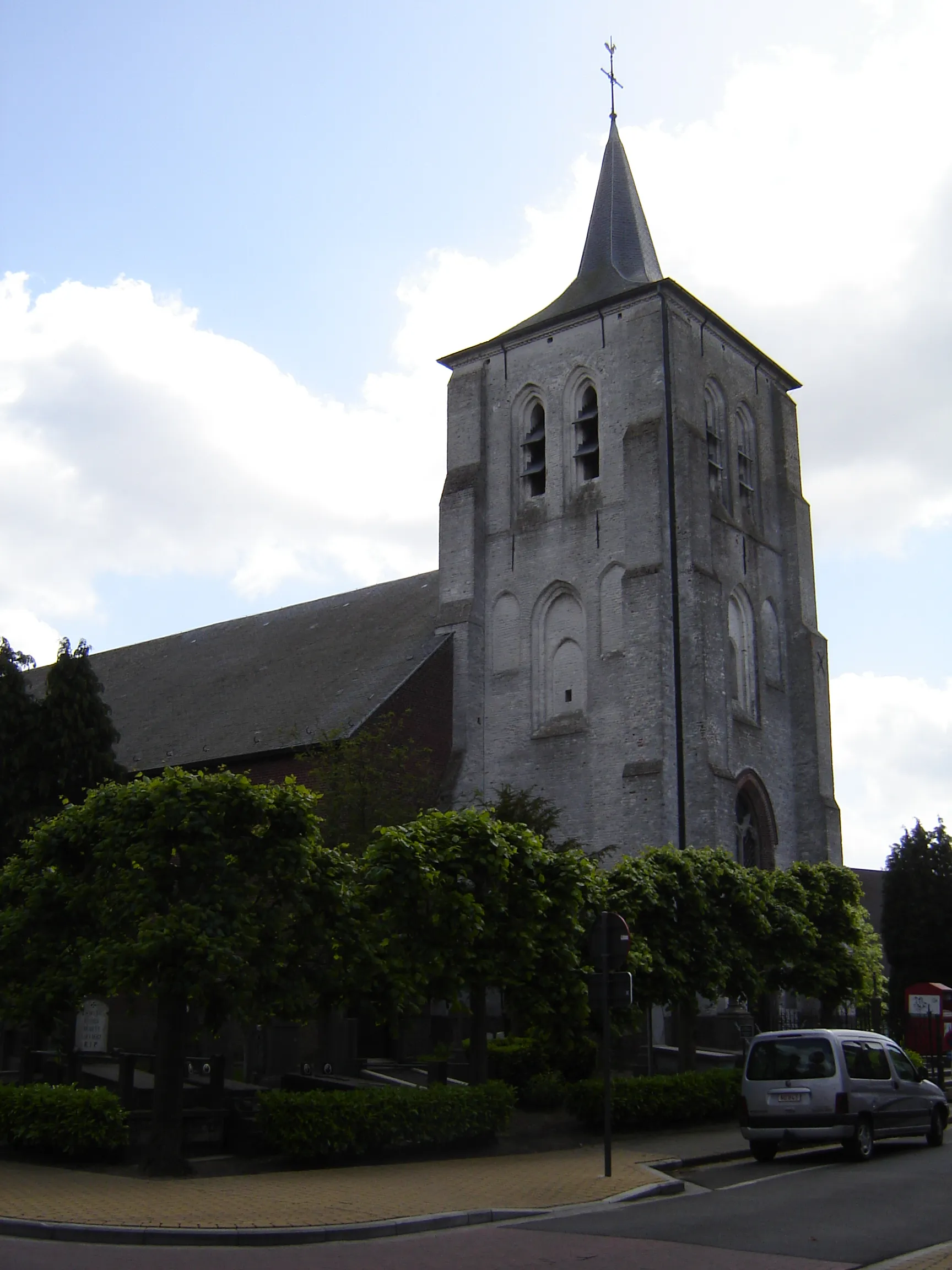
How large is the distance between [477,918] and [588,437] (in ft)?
64.2

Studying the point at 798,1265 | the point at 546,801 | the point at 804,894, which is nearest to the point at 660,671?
the point at 546,801

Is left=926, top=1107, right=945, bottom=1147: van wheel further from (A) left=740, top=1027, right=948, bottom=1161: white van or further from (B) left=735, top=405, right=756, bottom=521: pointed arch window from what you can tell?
(B) left=735, top=405, right=756, bottom=521: pointed arch window

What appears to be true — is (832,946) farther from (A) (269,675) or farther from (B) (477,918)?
(A) (269,675)

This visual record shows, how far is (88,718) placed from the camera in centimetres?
2634

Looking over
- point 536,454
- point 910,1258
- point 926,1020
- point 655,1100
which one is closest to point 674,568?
point 536,454

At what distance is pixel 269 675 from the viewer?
1407 inches

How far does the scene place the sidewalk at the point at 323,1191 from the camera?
10250 mm

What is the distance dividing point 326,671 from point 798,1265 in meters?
26.5

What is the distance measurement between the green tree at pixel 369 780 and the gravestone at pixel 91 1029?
5.36 metres

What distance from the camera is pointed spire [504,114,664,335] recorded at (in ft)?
115

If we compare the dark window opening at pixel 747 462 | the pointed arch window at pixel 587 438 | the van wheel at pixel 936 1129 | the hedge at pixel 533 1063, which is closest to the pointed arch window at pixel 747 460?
the dark window opening at pixel 747 462

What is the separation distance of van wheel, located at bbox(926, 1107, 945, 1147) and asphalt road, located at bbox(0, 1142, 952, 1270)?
3.77m

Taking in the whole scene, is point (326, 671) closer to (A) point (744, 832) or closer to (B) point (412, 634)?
(B) point (412, 634)

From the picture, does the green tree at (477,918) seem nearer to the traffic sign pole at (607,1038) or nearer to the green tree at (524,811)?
the traffic sign pole at (607,1038)
